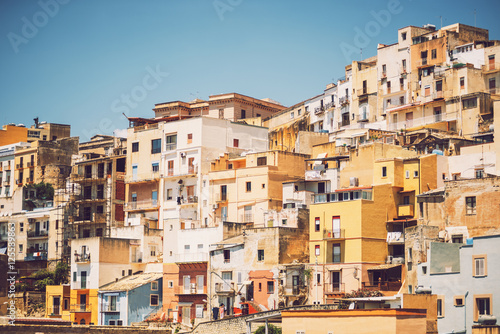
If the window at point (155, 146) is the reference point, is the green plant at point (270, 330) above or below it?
below

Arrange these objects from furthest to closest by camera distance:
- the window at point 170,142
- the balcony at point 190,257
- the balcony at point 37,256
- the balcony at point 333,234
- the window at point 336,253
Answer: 1. the balcony at point 37,256
2. the window at point 170,142
3. the balcony at point 190,257
4. the window at point 336,253
5. the balcony at point 333,234

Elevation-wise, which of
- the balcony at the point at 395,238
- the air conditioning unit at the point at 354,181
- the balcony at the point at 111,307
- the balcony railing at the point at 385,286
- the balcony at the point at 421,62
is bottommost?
the balcony at the point at 111,307

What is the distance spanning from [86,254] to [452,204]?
105ft

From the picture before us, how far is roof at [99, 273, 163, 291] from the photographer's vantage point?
72.3 metres

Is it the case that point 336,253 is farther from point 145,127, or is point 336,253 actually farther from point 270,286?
point 145,127

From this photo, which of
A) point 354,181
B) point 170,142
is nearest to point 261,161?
Result: point 354,181

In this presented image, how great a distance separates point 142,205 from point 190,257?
13.5 m

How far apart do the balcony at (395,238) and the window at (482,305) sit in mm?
13798

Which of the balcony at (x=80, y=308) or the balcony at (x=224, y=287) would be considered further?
the balcony at (x=80, y=308)

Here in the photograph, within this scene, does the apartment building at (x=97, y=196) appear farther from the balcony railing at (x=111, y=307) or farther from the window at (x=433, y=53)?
the window at (x=433, y=53)

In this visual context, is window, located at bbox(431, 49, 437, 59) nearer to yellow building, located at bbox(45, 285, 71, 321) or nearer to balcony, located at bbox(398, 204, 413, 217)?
balcony, located at bbox(398, 204, 413, 217)

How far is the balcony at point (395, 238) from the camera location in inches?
2445

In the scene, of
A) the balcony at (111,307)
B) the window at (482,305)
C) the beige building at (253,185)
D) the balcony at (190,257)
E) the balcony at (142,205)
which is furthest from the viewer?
the balcony at (142,205)

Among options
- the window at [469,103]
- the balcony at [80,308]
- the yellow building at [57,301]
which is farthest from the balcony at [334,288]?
the yellow building at [57,301]
